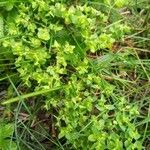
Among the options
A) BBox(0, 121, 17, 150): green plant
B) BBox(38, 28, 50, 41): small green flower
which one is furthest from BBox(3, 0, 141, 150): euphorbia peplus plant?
BBox(0, 121, 17, 150): green plant

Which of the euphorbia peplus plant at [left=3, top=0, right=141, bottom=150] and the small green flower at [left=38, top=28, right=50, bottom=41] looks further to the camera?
the small green flower at [left=38, top=28, right=50, bottom=41]

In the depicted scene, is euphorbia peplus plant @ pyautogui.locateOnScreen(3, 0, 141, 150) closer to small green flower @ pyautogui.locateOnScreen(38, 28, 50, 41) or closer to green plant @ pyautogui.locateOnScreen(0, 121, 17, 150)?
small green flower @ pyautogui.locateOnScreen(38, 28, 50, 41)

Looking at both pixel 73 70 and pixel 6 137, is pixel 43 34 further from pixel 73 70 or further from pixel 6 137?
pixel 6 137

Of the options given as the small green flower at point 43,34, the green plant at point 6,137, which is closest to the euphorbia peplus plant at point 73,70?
the small green flower at point 43,34

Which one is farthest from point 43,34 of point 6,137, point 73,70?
point 6,137

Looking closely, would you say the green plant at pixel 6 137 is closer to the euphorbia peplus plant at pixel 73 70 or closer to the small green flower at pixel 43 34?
the euphorbia peplus plant at pixel 73 70

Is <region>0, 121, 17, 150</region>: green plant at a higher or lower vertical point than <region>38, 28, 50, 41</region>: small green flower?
lower

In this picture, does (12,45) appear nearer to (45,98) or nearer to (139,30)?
(45,98)

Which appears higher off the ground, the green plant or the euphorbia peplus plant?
the euphorbia peplus plant
